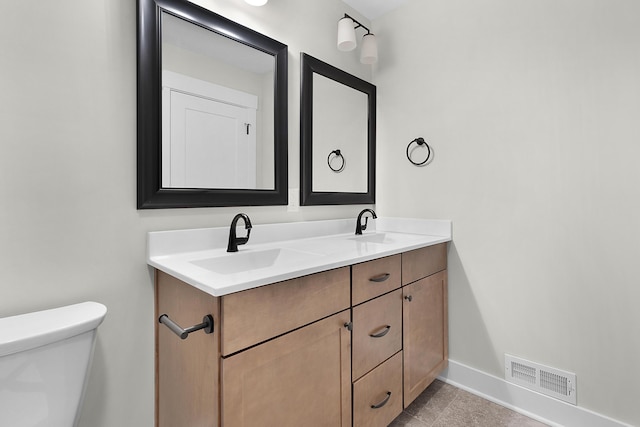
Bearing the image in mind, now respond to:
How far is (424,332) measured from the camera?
65.6 inches

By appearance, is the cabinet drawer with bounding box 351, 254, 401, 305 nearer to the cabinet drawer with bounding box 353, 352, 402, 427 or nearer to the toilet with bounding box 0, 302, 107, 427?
the cabinet drawer with bounding box 353, 352, 402, 427

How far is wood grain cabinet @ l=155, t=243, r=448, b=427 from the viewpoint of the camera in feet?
2.88

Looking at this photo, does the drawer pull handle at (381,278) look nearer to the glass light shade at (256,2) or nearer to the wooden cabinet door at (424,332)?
the wooden cabinet door at (424,332)

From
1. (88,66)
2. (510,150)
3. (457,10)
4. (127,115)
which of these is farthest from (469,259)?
(88,66)

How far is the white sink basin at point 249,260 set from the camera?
1.23 metres

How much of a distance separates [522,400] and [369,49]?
88.3 inches

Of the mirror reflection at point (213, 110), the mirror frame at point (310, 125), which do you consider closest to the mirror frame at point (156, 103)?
the mirror reflection at point (213, 110)

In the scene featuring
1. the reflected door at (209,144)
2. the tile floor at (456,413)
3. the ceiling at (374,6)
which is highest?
the ceiling at (374,6)

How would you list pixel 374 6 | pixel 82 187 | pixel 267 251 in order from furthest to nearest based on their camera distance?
pixel 374 6, pixel 267 251, pixel 82 187

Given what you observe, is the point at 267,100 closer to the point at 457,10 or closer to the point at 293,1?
the point at 293,1

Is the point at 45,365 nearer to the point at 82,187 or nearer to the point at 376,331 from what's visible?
the point at 82,187

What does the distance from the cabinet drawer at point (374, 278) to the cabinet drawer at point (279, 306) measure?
2.5 inches

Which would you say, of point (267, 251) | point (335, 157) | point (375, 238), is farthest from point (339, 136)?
point (267, 251)

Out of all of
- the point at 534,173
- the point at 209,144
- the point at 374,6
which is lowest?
the point at 534,173
